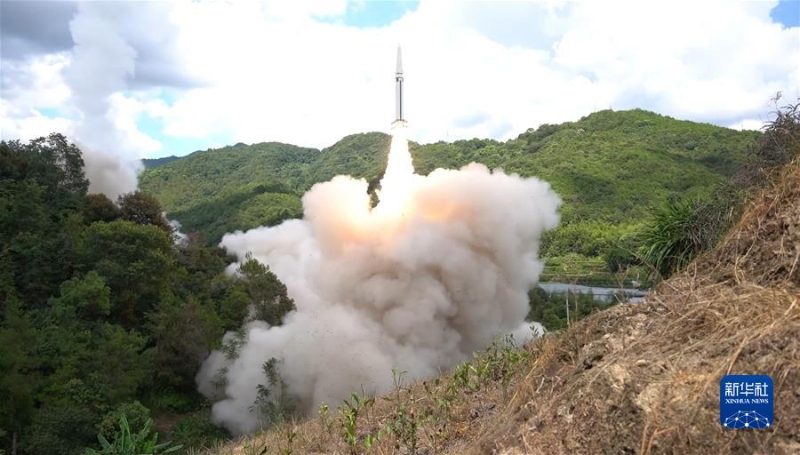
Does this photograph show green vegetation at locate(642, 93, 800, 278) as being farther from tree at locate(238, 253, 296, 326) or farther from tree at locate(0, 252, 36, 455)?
tree at locate(238, 253, 296, 326)

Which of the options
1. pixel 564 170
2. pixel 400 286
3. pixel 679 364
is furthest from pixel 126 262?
pixel 564 170

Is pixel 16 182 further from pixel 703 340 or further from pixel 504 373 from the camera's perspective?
pixel 703 340

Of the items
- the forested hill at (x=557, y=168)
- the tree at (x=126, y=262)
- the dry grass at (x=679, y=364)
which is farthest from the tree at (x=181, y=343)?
the dry grass at (x=679, y=364)

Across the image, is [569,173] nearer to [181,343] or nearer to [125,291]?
[125,291]

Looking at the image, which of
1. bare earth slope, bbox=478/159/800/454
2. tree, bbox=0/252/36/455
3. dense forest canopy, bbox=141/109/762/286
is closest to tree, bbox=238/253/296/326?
tree, bbox=0/252/36/455

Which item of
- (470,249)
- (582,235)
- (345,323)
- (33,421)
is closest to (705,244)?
(470,249)
